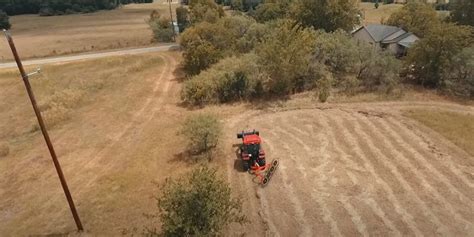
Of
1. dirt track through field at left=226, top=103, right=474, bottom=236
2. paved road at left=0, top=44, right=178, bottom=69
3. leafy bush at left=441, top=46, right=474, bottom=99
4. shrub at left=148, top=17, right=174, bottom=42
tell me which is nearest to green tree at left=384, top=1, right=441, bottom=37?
leafy bush at left=441, top=46, right=474, bottom=99

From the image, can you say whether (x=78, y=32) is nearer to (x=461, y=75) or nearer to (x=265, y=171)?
(x=265, y=171)

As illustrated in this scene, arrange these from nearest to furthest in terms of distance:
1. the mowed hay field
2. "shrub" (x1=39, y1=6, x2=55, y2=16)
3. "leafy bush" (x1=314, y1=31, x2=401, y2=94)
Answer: "leafy bush" (x1=314, y1=31, x2=401, y2=94), the mowed hay field, "shrub" (x1=39, y1=6, x2=55, y2=16)

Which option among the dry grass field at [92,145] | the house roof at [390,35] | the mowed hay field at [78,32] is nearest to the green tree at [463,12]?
the house roof at [390,35]

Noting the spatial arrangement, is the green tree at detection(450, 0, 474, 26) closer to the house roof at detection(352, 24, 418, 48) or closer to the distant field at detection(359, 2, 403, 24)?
the house roof at detection(352, 24, 418, 48)

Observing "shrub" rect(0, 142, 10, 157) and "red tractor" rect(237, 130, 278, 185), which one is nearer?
"red tractor" rect(237, 130, 278, 185)

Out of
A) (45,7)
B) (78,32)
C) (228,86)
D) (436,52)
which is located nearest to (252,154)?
(228,86)

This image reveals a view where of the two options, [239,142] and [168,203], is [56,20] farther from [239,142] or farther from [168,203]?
[168,203]

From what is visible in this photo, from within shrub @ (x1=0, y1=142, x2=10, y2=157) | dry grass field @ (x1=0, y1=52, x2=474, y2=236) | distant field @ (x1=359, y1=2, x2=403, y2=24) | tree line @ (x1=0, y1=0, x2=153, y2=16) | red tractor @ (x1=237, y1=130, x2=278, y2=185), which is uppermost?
red tractor @ (x1=237, y1=130, x2=278, y2=185)
